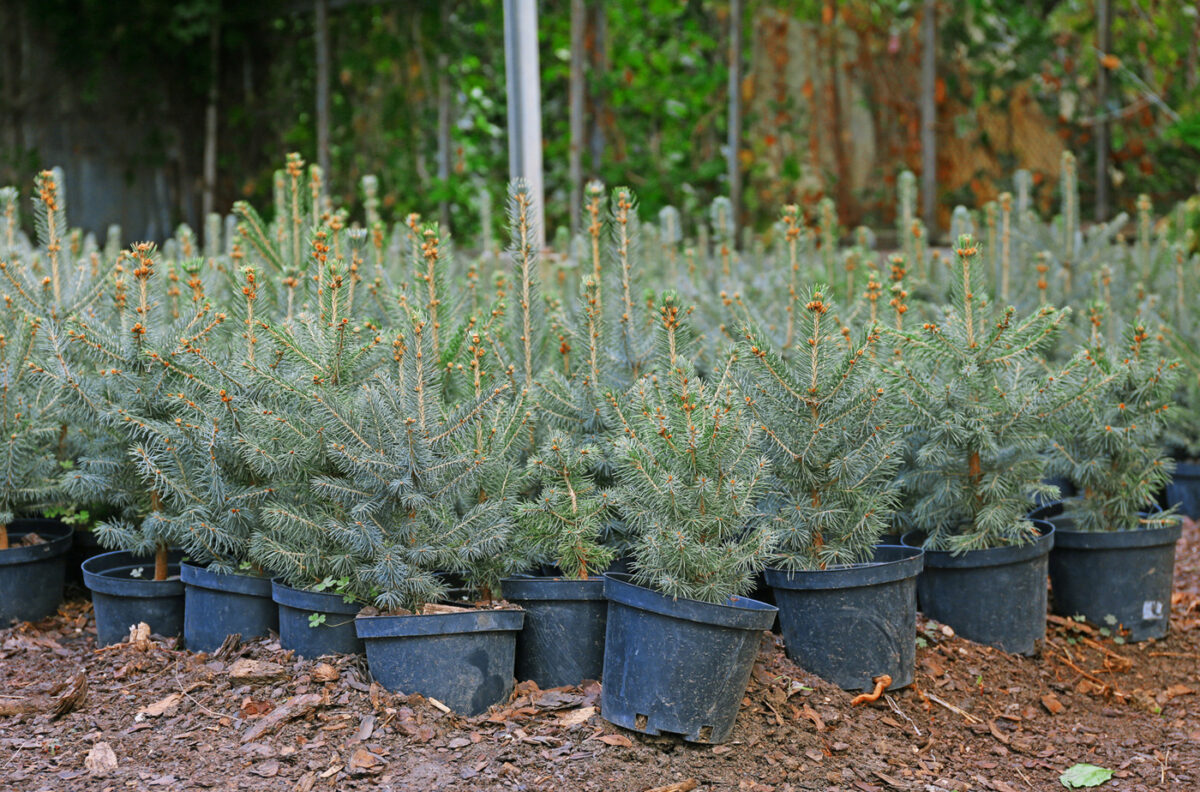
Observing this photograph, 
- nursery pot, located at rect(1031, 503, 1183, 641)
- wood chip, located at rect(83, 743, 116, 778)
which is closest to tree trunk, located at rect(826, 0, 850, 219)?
nursery pot, located at rect(1031, 503, 1183, 641)

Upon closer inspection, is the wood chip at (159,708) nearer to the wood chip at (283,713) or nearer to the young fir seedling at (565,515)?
the wood chip at (283,713)

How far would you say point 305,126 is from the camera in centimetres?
895

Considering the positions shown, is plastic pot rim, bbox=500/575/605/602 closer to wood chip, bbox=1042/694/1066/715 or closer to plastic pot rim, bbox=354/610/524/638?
plastic pot rim, bbox=354/610/524/638

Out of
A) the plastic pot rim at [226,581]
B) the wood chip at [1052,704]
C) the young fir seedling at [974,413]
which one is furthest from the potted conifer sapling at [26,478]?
the wood chip at [1052,704]

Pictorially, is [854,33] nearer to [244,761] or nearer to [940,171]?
[940,171]

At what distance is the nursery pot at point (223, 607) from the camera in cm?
257

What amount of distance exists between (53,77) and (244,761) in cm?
804

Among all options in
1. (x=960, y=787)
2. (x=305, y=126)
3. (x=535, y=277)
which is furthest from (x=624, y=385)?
(x=305, y=126)

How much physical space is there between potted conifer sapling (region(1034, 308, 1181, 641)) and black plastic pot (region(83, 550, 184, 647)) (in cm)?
242

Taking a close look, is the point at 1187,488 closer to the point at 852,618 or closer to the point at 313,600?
the point at 852,618

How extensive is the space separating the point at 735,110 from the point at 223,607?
5.66 metres

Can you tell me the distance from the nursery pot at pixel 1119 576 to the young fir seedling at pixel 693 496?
4.41 ft

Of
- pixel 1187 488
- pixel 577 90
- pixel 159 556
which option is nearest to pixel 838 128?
pixel 577 90

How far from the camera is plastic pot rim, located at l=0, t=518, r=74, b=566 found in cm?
288
